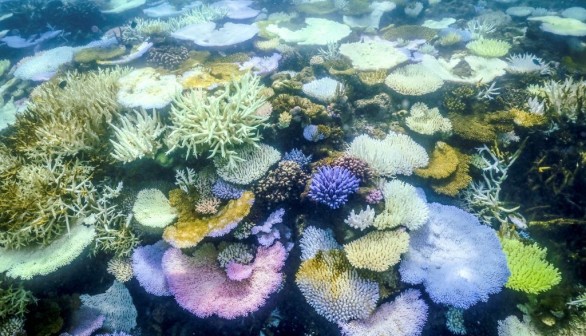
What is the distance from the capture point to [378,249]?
3174 mm

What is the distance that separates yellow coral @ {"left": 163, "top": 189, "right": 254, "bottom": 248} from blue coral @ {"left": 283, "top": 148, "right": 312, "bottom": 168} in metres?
0.69

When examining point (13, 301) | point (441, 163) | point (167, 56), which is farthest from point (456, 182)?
point (167, 56)

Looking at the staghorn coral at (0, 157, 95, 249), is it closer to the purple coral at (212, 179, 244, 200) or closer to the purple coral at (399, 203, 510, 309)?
the purple coral at (212, 179, 244, 200)

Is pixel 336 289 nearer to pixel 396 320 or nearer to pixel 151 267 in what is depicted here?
pixel 396 320

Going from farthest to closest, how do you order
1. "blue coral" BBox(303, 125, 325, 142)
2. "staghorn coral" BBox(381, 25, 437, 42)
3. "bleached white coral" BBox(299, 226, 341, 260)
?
"staghorn coral" BBox(381, 25, 437, 42) → "blue coral" BBox(303, 125, 325, 142) → "bleached white coral" BBox(299, 226, 341, 260)

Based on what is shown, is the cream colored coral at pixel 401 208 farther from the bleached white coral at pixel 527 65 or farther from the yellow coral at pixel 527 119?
the bleached white coral at pixel 527 65

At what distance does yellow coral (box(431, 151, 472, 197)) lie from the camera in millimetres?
3941

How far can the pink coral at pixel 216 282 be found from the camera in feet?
10.5

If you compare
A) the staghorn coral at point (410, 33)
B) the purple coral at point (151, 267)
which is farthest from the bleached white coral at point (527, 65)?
the purple coral at point (151, 267)

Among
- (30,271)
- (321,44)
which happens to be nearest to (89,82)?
(30,271)

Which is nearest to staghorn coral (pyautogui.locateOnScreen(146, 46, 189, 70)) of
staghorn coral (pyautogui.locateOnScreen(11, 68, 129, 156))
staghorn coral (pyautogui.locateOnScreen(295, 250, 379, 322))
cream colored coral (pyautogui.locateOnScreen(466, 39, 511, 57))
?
staghorn coral (pyautogui.locateOnScreen(11, 68, 129, 156))

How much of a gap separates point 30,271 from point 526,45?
8833 mm

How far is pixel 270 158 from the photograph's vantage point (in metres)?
3.61

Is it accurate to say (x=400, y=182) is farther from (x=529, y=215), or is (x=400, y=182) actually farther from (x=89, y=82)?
(x=89, y=82)
